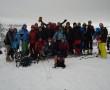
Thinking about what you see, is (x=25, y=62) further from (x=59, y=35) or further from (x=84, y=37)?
(x=84, y=37)

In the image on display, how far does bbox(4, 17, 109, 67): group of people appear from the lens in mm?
10680

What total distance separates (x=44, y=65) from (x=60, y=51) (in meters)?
0.97

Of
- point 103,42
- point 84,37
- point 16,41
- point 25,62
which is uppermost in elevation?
point 84,37

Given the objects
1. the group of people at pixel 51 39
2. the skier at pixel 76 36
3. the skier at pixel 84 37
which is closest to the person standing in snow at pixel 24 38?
the group of people at pixel 51 39

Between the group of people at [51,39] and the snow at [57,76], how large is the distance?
0.75m

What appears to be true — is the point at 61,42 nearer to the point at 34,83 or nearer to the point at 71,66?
the point at 71,66

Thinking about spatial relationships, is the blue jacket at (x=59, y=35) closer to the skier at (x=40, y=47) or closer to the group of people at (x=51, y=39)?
the group of people at (x=51, y=39)

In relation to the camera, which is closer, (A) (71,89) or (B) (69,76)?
(A) (71,89)

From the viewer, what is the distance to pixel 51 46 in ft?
35.8

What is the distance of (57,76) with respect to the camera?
815cm

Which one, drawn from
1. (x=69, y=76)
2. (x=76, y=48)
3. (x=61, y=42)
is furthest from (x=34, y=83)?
(x=76, y=48)

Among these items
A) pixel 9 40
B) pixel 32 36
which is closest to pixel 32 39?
pixel 32 36

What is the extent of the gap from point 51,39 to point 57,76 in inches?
124

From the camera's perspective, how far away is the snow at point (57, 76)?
7.21 metres
